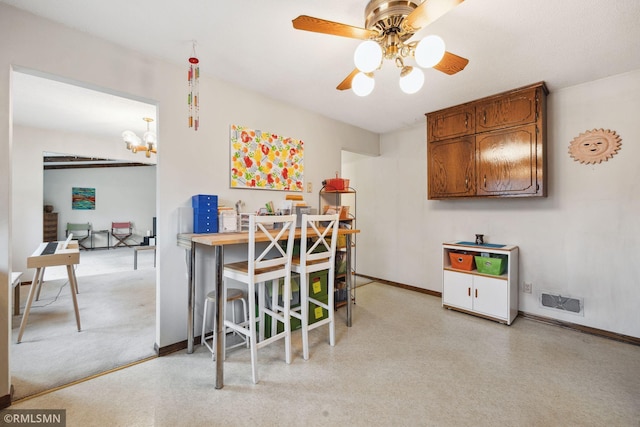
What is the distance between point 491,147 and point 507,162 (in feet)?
0.79

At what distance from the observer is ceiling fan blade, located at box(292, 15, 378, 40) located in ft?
4.31

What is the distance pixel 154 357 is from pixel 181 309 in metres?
0.40

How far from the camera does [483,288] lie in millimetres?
2973

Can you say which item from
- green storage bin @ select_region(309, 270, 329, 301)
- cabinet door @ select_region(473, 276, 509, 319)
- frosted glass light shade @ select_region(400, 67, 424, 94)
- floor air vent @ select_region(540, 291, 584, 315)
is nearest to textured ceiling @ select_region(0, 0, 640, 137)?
frosted glass light shade @ select_region(400, 67, 424, 94)

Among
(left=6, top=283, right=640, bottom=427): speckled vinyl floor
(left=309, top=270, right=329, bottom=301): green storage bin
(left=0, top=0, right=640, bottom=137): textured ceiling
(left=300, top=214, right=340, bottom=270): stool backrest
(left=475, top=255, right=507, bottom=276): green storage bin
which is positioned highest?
(left=0, top=0, right=640, bottom=137): textured ceiling

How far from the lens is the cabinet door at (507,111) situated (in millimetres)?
2732

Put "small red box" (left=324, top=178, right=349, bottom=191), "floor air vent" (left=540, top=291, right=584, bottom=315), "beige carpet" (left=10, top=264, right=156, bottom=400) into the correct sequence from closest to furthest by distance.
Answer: "beige carpet" (left=10, top=264, right=156, bottom=400), "floor air vent" (left=540, top=291, right=584, bottom=315), "small red box" (left=324, top=178, right=349, bottom=191)

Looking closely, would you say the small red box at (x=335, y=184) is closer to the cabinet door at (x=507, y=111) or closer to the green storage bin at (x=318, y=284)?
the green storage bin at (x=318, y=284)

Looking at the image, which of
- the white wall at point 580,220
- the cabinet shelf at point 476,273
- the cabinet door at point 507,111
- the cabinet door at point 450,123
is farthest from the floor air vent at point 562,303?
the cabinet door at point 450,123

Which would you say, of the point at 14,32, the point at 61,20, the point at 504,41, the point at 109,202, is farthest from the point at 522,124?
the point at 109,202

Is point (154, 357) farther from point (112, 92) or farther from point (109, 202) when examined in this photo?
point (109, 202)

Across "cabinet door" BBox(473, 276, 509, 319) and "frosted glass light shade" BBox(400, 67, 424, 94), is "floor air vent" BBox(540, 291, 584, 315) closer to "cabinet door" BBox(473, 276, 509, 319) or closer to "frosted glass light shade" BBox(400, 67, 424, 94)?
"cabinet door" BBox(473, 276, 509, 319)

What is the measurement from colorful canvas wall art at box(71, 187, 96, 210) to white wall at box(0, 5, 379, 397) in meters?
8.32

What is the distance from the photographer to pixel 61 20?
180 centimetres
